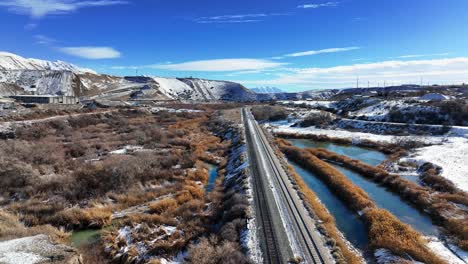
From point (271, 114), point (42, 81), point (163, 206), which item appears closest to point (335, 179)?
point (163, 206)

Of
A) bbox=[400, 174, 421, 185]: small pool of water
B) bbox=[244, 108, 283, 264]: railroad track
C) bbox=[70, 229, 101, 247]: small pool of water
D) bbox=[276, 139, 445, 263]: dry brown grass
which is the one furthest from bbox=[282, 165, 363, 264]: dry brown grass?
bbox=[70, 229, 101, 247]: small pool of water

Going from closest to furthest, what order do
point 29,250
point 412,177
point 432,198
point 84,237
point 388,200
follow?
point 29,250, point 84,237, point 432,198, point 388,200, point 412,177

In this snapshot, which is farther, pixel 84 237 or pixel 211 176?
pixel 211 176

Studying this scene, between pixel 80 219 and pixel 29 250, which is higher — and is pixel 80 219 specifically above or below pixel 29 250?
below

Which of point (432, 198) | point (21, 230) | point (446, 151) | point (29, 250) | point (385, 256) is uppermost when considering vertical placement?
point (446, 151)

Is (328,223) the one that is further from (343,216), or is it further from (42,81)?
(42,81)

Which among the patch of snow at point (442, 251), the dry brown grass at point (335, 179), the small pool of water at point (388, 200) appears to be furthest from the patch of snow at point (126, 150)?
the patch of snow at point (442, 251)
